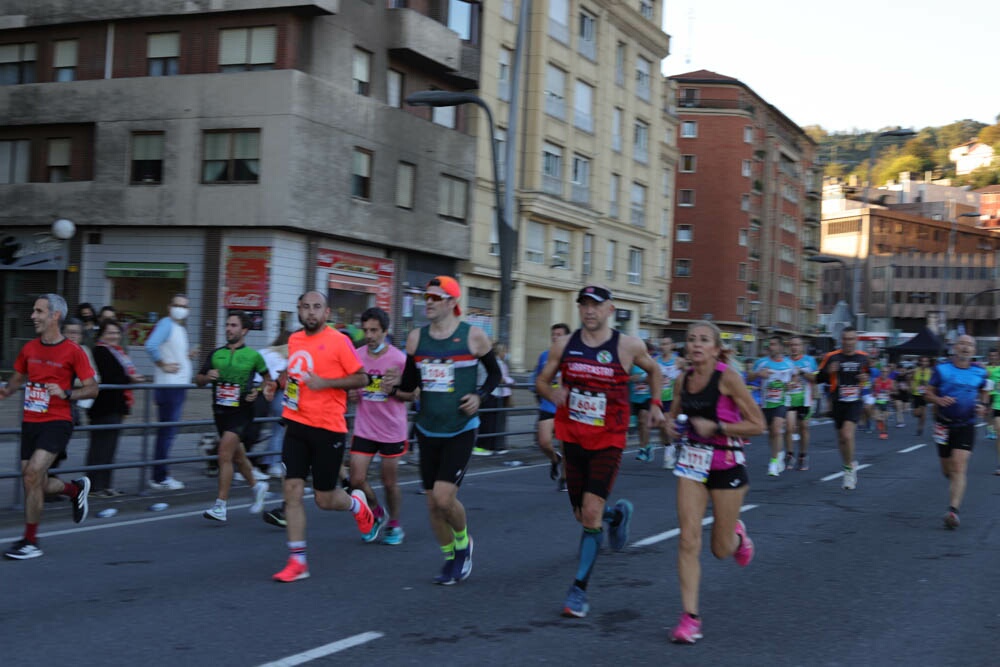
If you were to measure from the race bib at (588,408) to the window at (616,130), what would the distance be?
39.4 metres

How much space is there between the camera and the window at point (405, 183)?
31391 millimetres

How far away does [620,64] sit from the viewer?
45.9 meters

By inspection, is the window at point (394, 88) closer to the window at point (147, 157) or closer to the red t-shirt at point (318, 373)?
the window at point (147, 157)

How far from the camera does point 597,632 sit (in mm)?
5926

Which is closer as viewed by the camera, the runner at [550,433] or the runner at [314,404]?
the runner at [314,404]

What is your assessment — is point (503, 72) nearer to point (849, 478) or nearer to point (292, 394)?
point (849, 478)

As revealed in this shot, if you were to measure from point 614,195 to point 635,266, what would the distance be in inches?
160

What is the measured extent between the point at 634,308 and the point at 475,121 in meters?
15.8

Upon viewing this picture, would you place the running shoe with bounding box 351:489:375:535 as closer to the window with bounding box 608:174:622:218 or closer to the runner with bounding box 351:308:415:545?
the runner with bounding box 351:308:415:545

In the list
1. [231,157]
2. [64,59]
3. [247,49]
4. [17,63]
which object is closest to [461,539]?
[231,157]

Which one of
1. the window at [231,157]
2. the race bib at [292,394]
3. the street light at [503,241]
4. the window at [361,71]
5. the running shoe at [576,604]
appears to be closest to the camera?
the running shoe at [576,604]

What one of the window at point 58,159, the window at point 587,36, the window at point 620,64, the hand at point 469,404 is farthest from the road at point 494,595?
the window at point 620,64

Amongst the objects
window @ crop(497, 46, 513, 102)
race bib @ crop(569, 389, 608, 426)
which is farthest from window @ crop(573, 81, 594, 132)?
race bib @ crop(569, 389, 608, 426)

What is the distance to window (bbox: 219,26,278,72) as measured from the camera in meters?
27.8
